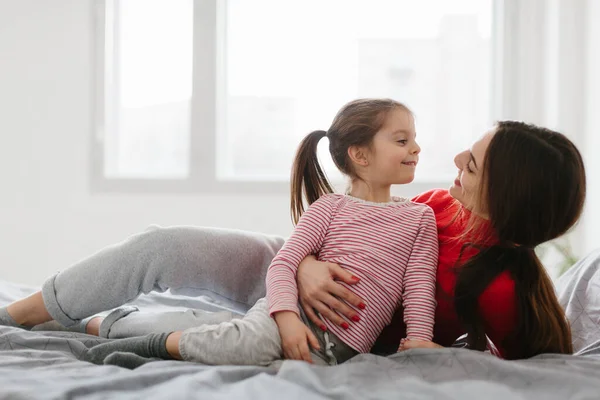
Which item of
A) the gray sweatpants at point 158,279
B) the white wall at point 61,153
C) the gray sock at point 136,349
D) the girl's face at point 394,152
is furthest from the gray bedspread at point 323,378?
the white wall at point 61,153

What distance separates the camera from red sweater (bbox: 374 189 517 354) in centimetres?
128

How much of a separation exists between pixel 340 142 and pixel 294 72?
6.48ft

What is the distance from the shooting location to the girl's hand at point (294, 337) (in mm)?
1234

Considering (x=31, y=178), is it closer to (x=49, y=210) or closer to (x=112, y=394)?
(x=49, y=210)

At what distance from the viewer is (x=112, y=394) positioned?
98 centimetres

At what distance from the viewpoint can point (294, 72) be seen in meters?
3.45

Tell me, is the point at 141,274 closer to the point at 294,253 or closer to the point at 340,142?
the point at 294,253

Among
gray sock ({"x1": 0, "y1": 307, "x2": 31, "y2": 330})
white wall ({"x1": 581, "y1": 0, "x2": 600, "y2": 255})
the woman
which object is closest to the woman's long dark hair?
the woman

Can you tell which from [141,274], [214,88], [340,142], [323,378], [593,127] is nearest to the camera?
[323,378]

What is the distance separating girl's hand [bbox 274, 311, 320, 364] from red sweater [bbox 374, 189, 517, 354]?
0.93 feet

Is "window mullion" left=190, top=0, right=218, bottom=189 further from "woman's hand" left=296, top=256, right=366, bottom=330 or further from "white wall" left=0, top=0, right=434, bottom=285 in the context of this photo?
"woman's hand" left=296, top=256, right=366, bottom=330

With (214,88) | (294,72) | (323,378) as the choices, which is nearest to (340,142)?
(323,378)

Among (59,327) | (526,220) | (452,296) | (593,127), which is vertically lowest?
(59,327)

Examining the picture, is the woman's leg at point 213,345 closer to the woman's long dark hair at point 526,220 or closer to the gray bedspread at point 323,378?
the gray bedspread at point 323,378
